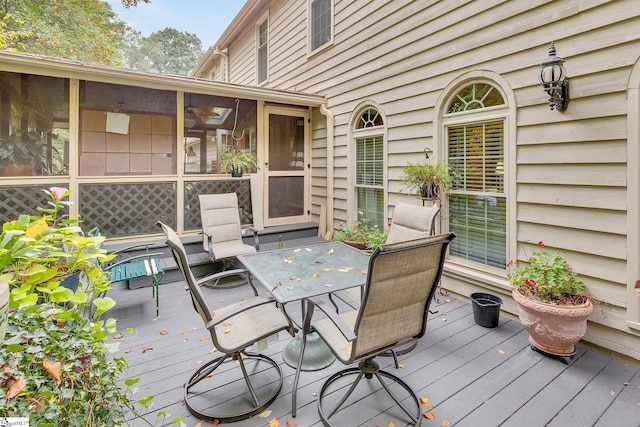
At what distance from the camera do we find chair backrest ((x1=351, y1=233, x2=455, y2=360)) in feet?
5.55

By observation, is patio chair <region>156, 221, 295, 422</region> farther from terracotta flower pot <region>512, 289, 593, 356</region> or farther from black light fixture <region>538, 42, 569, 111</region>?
black light fixture <region>538, 42, 569, 111</region>

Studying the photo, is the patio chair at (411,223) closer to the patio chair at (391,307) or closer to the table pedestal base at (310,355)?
the table pedestal base at (310,355)

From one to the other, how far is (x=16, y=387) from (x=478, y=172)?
13.0 feet

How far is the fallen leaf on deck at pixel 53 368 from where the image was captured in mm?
920

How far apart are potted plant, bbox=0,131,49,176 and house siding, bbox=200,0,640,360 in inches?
187


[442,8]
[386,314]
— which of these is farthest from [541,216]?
[442,8]

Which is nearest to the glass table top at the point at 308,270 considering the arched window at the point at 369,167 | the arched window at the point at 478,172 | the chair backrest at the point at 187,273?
the chair backrest at the point at 187,273

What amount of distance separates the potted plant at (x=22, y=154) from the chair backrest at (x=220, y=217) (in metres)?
2.10

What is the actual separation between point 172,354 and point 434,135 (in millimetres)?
3715

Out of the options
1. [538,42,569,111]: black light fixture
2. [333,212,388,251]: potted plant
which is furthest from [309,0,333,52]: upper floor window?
[538,42,569,111]: black light fixture

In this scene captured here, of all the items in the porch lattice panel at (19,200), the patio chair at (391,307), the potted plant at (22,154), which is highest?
the potted plant at (22,154)

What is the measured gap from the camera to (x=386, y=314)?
5.99 ft

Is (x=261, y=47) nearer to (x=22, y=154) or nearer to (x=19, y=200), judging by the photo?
(x=22, y=154)

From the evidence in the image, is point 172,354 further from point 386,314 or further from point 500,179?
point 500,179
